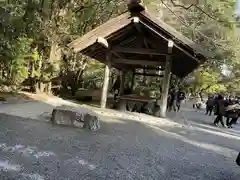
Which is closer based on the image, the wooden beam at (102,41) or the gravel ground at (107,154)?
the gravel ground at (107,154)

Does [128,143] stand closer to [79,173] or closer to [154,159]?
[154,159]

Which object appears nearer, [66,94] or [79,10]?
[79,10]

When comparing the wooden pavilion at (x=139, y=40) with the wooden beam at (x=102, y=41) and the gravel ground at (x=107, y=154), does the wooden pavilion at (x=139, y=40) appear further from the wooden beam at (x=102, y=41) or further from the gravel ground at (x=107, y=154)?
the gravel ground at (x=107, y=154)

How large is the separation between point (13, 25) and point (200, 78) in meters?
22.5

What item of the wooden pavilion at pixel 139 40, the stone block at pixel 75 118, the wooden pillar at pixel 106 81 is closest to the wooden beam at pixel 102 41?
the wooden pavilion at pixel 139 40

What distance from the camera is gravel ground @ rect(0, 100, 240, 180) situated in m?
5.32

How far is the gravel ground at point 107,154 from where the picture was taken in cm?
532

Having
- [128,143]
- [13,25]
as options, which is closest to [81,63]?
[13,25]

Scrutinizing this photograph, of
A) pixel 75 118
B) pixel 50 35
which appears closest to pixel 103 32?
pixel 50 35

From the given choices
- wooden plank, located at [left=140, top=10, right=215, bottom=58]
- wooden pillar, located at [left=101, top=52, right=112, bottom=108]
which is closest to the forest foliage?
wooden plank, located at [left=140, top=10, right=215, bottom=58]

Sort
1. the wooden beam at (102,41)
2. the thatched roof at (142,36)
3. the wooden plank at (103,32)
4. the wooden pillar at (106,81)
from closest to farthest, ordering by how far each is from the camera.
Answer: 1. the thatched roof at (142,36)
2. the wooden plank at (103,32)
3. the wooden beam at (102,41)
4. the wooden pillar at (106,81)

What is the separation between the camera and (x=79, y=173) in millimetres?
5199

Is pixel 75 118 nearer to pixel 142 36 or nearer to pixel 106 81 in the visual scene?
pixel 106 81

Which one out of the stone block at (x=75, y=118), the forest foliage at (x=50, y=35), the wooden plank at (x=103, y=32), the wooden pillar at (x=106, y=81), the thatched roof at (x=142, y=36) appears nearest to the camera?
the stone block at (x=75, y=118)
